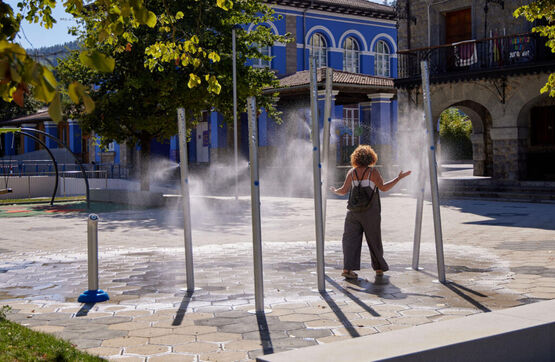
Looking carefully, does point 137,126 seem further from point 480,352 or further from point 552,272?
point 480,352

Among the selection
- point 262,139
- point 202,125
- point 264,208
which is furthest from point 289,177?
point 264,208

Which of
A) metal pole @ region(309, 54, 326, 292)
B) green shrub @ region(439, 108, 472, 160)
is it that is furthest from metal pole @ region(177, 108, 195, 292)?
green shrub @ region(439, 108, 472, 160)

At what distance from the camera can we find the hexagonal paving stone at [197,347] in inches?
193

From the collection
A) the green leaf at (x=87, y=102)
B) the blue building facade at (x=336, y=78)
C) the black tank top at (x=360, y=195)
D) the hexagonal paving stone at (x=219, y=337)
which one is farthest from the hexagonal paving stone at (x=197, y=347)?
the blue building facade at (x=336, y=78)

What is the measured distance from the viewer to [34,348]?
470cm

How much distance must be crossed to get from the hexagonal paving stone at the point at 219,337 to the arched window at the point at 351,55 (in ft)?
122

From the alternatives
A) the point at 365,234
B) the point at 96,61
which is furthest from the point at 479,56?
the point at 96,61

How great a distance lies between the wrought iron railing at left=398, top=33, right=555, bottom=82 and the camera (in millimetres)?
22297

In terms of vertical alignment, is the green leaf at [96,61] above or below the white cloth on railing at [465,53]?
below

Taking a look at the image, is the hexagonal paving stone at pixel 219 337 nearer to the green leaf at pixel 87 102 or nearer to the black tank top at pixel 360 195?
the green leaf at pixel 87 102

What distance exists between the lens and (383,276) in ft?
26.3

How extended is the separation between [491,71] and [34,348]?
2099 centimetres

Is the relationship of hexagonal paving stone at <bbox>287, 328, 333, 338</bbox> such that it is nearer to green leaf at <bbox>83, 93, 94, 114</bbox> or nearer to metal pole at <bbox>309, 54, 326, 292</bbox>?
metal pole at <bbox>309, 54, 326, 292</bbox>

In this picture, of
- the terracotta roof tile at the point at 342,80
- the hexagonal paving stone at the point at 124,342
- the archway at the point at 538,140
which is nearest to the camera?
the hexagonal paving stone at the point at 124,342
